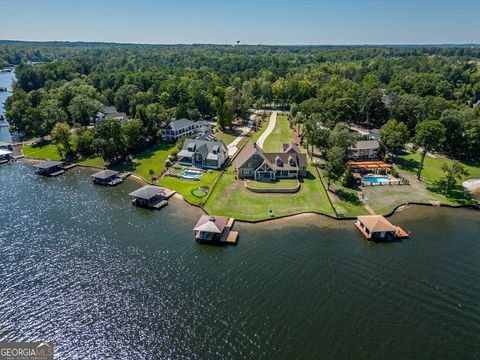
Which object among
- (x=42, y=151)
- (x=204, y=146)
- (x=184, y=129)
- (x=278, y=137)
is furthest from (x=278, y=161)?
(x=42, y=151)

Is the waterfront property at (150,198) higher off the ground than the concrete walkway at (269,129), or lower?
lower

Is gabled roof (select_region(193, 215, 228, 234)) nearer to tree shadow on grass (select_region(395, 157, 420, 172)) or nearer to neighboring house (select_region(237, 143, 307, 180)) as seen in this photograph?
neighboring house (select_region(237, 143, 307, 180))

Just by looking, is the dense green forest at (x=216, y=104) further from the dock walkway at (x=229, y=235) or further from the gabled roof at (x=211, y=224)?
the dock walkway at (x=229, y=235)

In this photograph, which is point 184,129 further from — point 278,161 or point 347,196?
point 347,196

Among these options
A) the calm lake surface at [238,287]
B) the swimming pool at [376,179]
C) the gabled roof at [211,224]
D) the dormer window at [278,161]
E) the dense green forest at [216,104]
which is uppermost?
the dense green forest at [216,104]

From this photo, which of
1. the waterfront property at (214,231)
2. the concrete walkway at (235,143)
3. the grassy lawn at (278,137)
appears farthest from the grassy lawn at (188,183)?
the grassy lawn at (278,137)

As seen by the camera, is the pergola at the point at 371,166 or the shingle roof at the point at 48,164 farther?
the shingle roof at the point at 48,164

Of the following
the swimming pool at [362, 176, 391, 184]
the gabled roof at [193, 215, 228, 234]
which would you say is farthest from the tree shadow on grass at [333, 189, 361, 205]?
the gabled roof at [193, 215, 228, 234]
